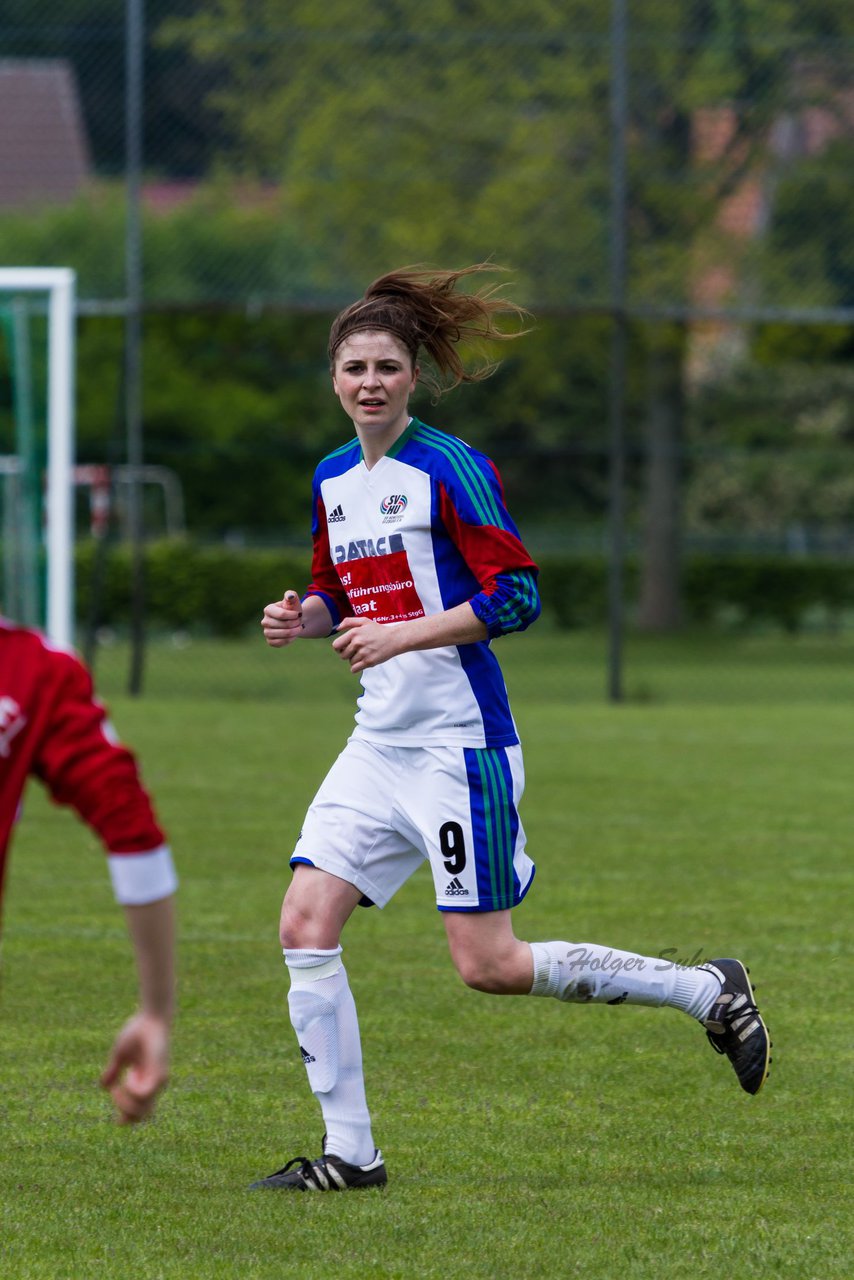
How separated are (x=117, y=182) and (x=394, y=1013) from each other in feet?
43.2

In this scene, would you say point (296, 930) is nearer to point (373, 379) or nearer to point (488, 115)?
point (373, 379)

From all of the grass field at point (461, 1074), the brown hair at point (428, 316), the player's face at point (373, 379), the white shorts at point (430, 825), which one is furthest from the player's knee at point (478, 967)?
the brown hair at point (428, 316)

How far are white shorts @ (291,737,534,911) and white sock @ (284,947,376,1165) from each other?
23cm

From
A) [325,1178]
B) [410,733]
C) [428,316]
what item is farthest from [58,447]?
[325,1178]

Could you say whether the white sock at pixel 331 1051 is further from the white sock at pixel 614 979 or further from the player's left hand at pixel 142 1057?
the player's left hand at pixel 142 1057

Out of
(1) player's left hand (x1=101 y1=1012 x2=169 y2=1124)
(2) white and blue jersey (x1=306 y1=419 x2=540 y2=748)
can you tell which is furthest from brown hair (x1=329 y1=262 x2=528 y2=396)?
(1) player's left hand (x1=101 y1=1012 x2=169 y2=1124)

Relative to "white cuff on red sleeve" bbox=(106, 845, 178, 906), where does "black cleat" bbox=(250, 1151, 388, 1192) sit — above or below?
below

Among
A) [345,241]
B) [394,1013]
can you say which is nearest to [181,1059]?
[394,1013]

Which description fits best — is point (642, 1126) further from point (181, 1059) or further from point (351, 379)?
point (351, 379)

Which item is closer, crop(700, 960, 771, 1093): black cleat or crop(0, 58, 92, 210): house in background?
crop(700, 960, 771, 1093): black cleat

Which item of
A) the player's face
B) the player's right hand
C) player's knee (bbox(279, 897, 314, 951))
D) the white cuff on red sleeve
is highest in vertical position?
the player's face

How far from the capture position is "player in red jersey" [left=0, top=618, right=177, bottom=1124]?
281cm

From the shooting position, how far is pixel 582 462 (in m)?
34.8

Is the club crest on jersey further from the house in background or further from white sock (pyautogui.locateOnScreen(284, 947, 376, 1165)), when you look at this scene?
the house in background
